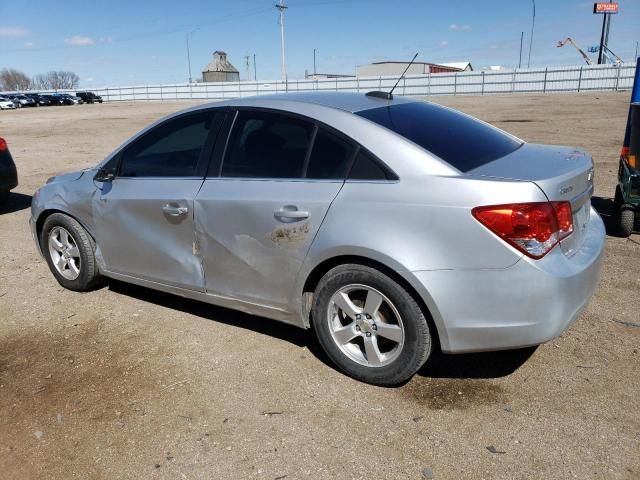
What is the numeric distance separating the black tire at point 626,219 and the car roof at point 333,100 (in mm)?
3237

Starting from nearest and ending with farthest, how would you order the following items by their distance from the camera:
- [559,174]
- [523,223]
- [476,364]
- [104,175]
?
[523,223], [559,174], [476,364], [104,175]

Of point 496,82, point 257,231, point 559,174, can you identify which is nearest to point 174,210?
point 257,231

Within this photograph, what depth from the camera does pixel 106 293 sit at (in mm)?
4777

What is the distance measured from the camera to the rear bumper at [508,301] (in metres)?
2.64

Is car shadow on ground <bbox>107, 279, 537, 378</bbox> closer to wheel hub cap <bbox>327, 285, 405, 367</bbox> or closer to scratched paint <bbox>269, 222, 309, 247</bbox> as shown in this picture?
wheel hub cap <bbox>327, 285, 405, 367</bbox>

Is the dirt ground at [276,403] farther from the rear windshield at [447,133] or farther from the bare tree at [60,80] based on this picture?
the bare tree at [60,80]

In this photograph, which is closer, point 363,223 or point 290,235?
point 363,223

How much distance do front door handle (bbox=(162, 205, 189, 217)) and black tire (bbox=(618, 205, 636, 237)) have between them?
15.2ft

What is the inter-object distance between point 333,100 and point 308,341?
1671 millimetres

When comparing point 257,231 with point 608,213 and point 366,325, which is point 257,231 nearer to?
point 366,325

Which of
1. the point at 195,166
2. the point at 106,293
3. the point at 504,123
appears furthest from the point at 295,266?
the point at 504,123

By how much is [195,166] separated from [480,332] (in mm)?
2171

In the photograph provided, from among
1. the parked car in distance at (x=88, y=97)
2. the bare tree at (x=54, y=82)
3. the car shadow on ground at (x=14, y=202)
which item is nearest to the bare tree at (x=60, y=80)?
the bare tree at (x=54, y=82)

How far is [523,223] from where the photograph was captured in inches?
103
